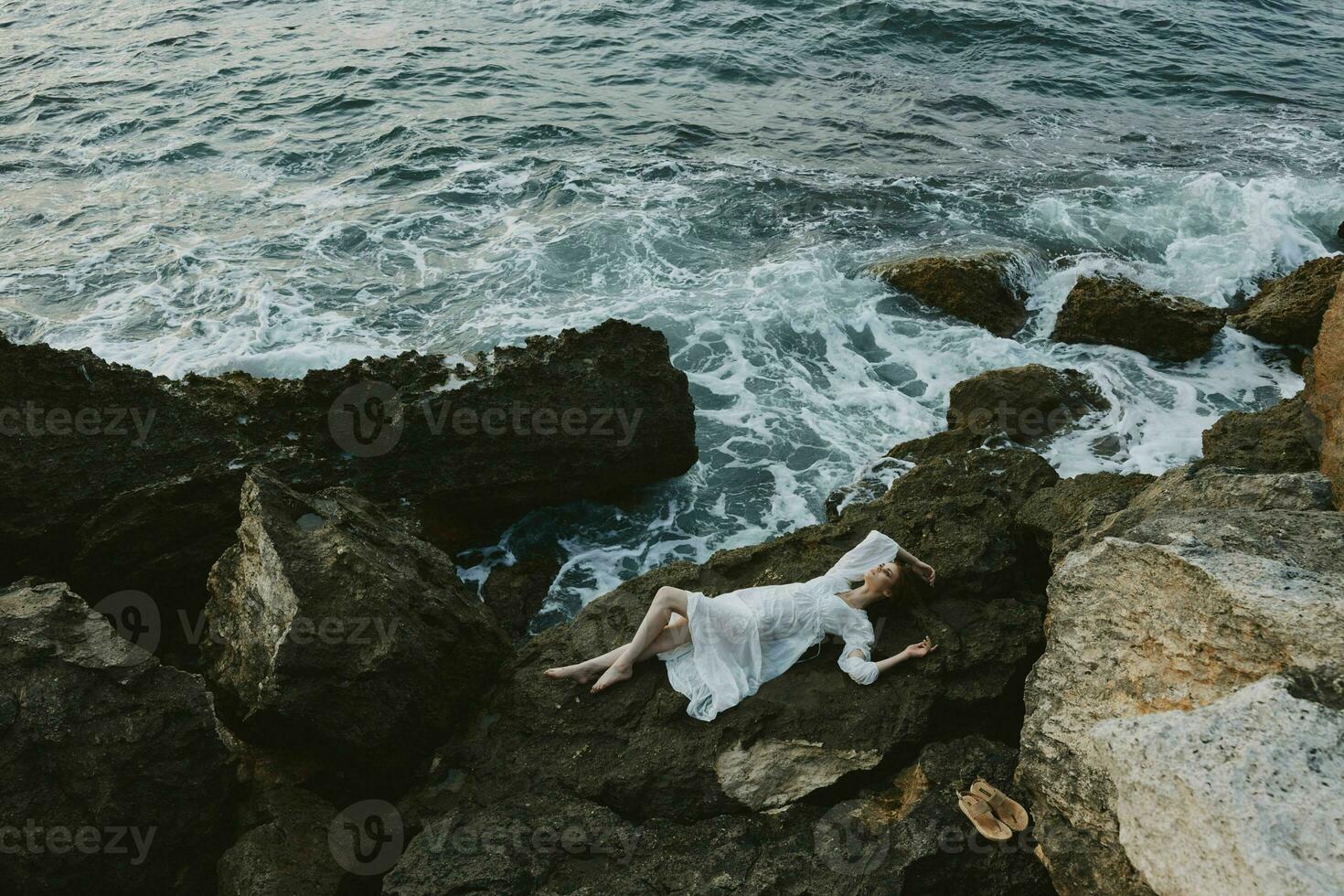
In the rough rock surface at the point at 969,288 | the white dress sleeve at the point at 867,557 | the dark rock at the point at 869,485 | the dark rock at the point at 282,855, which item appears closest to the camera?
the dark rock at the point at 282,855

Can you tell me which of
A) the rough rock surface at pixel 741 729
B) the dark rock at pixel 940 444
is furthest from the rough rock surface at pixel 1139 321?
the rough rock surface at pixel 741 729

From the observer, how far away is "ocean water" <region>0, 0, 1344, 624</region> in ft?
34.5

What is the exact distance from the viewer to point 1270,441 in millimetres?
6910

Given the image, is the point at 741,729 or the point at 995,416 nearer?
the point at 741,729

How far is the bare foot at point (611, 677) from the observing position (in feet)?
18.6

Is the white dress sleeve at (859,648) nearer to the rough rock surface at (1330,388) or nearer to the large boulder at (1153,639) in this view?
the large boulder at (1153,639)

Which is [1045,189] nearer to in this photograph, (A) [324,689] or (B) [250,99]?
(A) [324,689]

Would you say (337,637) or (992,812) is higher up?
(337,637)

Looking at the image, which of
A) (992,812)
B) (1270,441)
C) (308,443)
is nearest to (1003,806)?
(992,812)

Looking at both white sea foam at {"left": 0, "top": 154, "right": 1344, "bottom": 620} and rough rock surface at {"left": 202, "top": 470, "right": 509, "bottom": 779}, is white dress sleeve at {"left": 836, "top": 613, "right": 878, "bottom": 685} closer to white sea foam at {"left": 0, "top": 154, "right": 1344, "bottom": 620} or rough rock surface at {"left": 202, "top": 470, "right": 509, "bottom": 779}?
rough rock surface at {"left": 202, "top": 470, "right": 509, "bottom": 779}

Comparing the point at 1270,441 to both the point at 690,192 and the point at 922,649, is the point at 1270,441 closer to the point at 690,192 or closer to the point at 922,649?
the point at 922,649

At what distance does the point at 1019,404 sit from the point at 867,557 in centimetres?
417

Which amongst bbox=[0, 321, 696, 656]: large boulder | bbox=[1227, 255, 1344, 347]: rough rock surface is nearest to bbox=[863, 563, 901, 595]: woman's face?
bbox=[0, 321, 696, 656]: large boulder

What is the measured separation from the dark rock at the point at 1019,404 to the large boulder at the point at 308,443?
9.81 feet
